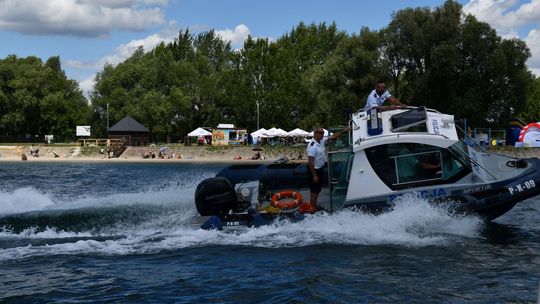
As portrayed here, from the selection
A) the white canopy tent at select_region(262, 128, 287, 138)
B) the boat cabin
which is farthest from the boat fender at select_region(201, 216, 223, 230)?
the white canopy tent at select_region(262, 128, 287, 138)

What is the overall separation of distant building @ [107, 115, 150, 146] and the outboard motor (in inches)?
2442

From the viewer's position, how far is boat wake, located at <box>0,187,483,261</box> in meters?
12.2

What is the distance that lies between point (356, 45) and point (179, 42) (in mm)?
52269

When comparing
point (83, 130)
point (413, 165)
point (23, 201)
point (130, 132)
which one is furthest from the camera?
point (83, 130)

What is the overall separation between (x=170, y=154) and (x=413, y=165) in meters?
55.2

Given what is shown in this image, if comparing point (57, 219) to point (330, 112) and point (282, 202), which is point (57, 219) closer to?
point (282, 202)

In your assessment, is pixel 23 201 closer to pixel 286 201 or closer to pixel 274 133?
pixel 286 201

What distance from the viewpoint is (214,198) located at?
13172mm

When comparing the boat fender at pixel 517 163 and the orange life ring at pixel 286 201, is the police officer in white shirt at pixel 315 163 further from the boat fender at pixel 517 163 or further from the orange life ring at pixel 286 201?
the boat fender at pixel 517 163

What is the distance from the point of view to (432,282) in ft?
32.2

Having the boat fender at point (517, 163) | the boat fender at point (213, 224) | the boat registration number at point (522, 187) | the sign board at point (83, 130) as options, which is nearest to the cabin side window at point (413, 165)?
the boat registration number at point (522, 187)

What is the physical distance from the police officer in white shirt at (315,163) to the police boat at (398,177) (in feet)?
0.85

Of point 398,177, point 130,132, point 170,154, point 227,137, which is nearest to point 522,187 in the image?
point 398,177

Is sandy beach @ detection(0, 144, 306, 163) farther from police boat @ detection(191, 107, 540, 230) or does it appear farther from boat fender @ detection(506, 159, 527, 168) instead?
police boat @ detection(191, 107, 540, 230)
